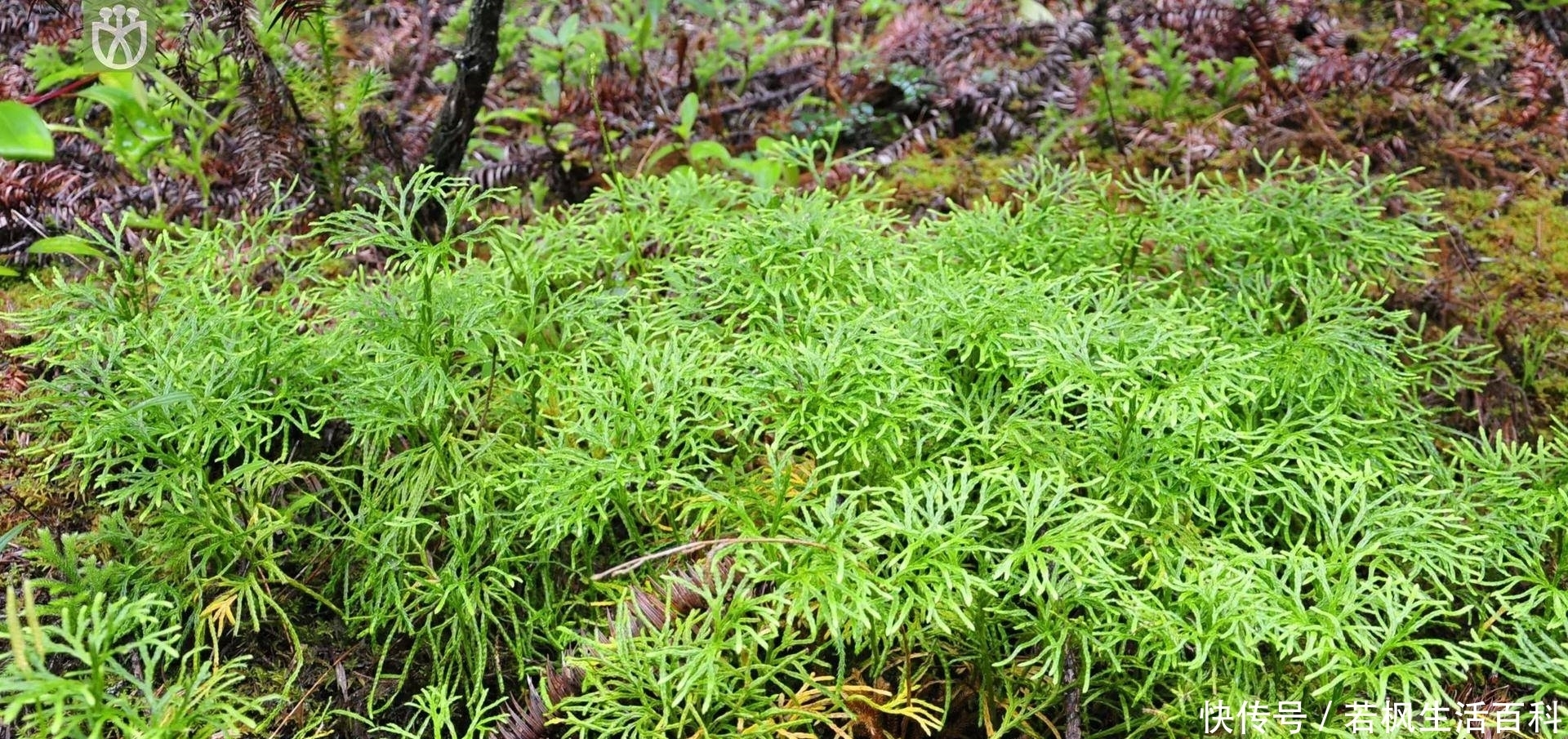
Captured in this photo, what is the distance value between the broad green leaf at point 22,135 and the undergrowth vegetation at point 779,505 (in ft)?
1.07

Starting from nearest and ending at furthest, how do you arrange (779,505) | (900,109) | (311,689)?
(779,505), (311,689), (900,109)

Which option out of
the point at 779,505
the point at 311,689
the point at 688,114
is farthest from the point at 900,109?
the point at 311,689

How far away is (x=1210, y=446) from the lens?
2.04 meters

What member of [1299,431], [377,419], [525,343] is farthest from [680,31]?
[1299,431]

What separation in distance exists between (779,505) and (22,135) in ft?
6.12

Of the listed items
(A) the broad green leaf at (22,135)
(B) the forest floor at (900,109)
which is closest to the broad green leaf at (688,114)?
(B) the forest floor at (900,109)

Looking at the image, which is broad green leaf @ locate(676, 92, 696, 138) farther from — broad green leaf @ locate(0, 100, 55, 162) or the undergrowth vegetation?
broad green leaf @ locate(0, 100, 55, 162)

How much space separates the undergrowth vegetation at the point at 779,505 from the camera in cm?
179

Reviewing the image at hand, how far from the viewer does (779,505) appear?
1.87 meters

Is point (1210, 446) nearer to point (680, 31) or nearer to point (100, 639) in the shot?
point (100, 639)

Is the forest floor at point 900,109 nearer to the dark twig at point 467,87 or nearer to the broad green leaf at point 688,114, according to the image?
the broad green leaf at point 688,114

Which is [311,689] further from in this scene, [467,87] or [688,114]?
[688,114]

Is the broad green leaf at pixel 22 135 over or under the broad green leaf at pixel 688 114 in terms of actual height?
over

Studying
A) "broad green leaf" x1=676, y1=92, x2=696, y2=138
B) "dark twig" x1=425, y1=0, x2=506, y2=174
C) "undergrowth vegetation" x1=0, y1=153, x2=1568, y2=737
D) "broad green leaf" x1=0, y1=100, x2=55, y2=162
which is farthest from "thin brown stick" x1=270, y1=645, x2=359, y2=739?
"broad green leaf" x1=676, y1=92, x2=696, y2=138
